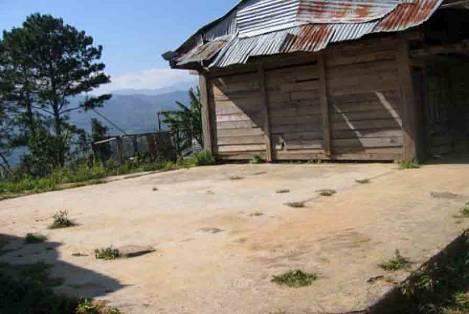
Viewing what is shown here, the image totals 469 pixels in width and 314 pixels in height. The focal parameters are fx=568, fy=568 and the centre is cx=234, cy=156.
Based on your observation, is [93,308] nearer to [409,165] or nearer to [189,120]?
[409,165]

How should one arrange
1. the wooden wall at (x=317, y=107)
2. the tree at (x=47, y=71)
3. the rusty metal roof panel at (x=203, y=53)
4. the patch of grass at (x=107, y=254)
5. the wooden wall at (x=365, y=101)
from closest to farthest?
the patch of grass at (x=107, y=254)
the wooden wall at (x=365, y=101)
the wooden wall at (x=317, y=107)
the rusty metal roof panel at (x=203, y=53)
the tree at (x=47, y=71)

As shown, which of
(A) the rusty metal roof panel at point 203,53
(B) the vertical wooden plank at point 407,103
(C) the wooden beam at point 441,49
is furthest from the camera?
(A) the rusty metal roof panel at point 203,53

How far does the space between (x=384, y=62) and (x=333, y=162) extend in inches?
95.7

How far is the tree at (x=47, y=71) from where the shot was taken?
3728 cm

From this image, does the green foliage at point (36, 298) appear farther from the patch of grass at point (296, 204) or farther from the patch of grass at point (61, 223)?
the patch of grass at point (296, 204)

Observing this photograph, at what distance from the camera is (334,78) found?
1203 centimetres

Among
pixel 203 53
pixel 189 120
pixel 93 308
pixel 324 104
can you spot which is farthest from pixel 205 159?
pixel 93 308

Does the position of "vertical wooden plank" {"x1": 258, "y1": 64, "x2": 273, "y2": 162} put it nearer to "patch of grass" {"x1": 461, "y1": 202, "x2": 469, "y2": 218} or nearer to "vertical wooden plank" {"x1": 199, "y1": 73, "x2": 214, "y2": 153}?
"vertical wooden plank" {"x1": 199, "y1": 73, "x2": 214, "y2": 153}

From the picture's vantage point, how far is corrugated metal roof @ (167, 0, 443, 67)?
10.3 m

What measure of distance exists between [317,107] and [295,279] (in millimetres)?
8602

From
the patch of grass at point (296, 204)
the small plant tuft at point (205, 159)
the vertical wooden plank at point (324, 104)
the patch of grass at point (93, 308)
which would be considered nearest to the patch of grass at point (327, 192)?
the patch of grass at point (296, 204)

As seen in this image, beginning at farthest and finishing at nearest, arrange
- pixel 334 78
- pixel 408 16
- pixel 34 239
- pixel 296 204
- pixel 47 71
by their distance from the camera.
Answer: pixel 47 71, pixel 334 78, pixel 408 16, pixel 296 204, pixel 34 239

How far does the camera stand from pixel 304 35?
11.8 m

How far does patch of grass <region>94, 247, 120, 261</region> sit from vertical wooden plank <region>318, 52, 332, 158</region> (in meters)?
7.53
